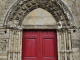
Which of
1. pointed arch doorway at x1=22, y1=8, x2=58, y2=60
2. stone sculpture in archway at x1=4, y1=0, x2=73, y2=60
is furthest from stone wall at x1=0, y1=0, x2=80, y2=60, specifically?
pointed arch doorway at x1=22, y1=8, x2=58, y2=60

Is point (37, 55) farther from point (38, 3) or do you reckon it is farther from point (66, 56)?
point (38, 3)

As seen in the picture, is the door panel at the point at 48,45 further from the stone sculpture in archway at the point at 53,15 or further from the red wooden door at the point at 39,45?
the stone sculpture in archway at the point at 53,15

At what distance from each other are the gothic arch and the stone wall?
181 mm

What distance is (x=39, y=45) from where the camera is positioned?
4578 millimetres

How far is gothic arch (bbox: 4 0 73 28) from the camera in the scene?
4402 millimetres

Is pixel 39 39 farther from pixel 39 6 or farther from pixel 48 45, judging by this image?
pixel 39 6

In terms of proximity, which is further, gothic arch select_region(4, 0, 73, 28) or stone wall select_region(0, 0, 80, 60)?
gothic arch select_region(4, 0, 73, 28)

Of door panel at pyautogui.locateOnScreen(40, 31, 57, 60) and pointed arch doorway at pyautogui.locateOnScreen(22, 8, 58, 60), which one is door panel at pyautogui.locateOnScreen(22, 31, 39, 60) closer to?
pointed arch doorway at pyautogui.locateOnScreen(22, 8, 58, 60)

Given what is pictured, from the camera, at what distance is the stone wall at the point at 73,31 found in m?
4.18

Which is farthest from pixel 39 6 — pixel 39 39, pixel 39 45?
pixel 39 45

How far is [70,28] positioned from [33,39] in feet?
5.02

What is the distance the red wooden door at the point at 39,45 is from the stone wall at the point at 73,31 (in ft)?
2.43

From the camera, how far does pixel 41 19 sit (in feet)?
15.1

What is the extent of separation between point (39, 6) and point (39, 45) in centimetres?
159
